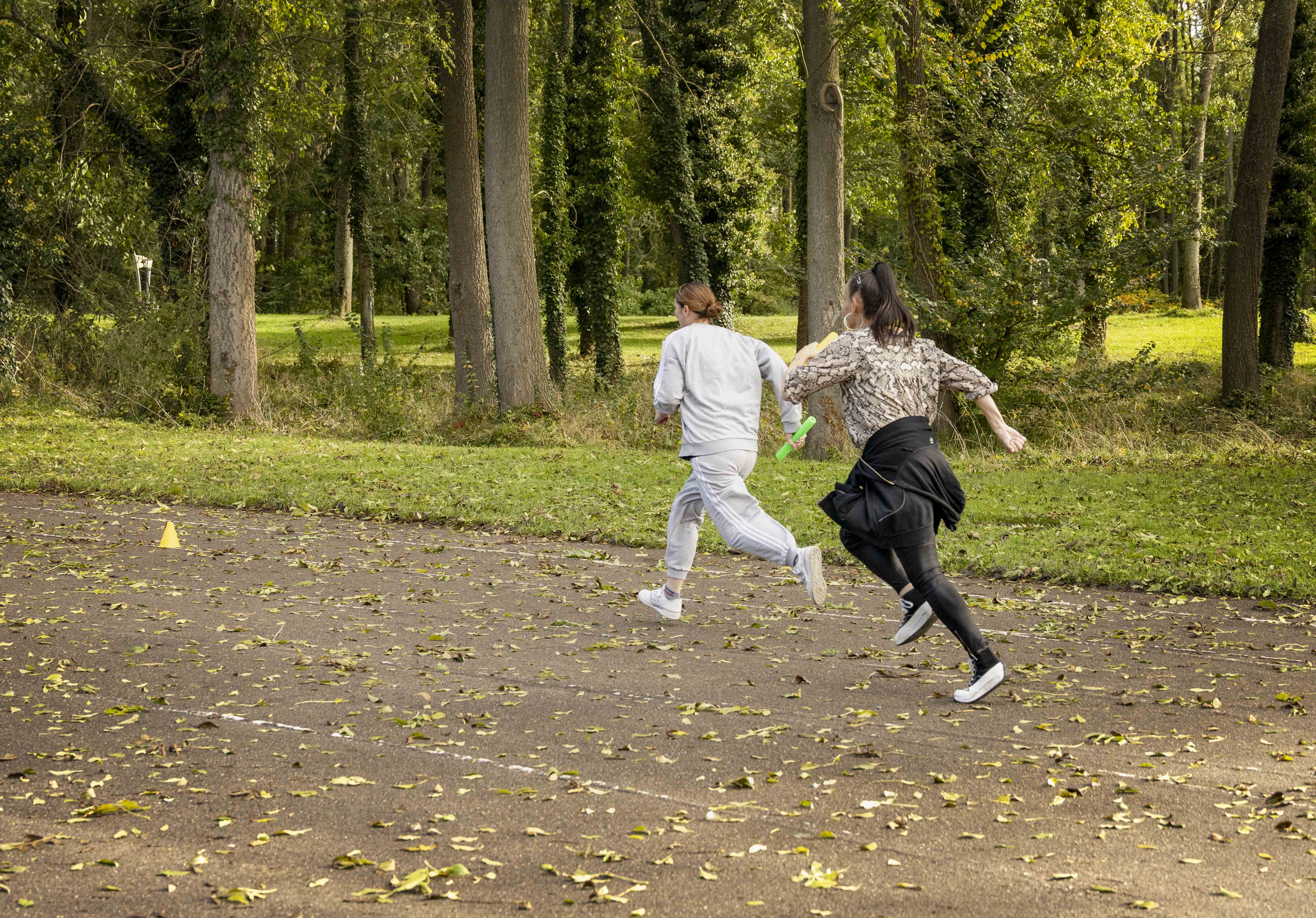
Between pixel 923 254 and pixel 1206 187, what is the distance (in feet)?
20.0

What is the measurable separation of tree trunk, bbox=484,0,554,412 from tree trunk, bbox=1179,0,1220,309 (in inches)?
435

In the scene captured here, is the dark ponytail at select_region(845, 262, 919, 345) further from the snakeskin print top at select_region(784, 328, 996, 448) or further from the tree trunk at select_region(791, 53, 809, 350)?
the tree trunk at select_region(791, 53, 809, 350)

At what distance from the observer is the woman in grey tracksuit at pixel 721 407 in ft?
24.6

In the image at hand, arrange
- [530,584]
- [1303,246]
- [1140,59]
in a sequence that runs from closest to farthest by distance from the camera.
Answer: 1. [530,584]
2. [1140,59]
3. [1303,246]

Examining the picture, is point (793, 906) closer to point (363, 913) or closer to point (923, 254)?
point (363, 913)

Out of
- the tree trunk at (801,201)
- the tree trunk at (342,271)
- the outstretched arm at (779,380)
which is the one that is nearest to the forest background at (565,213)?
the tree trunk at (801,201)

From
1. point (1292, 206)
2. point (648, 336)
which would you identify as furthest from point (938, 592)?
point (648, 336)

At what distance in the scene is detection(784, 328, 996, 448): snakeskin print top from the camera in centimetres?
634

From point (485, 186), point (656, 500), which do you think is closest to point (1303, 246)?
point (485, 186)

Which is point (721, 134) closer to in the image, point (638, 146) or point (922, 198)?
point (638, 146)

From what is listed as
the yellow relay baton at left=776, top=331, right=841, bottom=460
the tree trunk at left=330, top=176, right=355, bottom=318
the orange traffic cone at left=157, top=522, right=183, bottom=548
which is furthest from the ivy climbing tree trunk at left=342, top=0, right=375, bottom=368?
the yellow relay baton at left=776, top=331, right=841, bottom=460

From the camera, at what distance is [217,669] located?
6812mm

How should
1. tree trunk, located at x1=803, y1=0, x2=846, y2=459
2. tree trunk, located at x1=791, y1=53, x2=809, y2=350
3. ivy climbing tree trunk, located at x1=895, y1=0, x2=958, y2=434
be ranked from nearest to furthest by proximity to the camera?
tree trunk, located at x1=803, y1=0, x2=846, y2=459 → ivy climbing tree trunk, located at x1=895, y1=0, x2=958, y2=434 → tree trunk, located at x1=791, y1=53, x2=809, y2=350

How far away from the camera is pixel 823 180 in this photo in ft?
55.5
